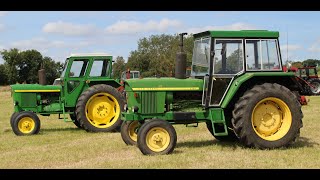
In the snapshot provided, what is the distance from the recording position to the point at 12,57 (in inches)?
2790

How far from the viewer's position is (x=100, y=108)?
1271 centimetres

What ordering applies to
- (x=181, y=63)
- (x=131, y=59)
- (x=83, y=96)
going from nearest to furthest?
1. (x=181, y=63)
2. (x=83, y=96)
3. (x=131, y=59)

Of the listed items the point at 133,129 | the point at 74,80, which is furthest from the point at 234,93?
the point at 74,80

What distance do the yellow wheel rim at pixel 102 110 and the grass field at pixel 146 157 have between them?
4.30 feet

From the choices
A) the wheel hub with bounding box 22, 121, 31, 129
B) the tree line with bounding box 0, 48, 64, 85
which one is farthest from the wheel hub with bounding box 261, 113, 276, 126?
the tree line with bounding box 0, 48, 64, 85

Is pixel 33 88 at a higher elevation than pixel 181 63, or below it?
below

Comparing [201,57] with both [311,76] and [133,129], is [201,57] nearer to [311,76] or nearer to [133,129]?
[133,129]

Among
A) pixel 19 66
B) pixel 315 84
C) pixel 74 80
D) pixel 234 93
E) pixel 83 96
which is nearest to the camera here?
pixel 234 93

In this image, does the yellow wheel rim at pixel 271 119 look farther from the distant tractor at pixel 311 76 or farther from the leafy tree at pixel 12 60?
the leafy tree at pixel 12 60

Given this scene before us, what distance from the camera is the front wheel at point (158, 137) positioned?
7.92 meters

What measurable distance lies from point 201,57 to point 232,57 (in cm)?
65

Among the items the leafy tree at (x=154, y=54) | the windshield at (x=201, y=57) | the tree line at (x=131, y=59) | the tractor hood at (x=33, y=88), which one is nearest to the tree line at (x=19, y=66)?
the tree line at (x=131, y=59)
